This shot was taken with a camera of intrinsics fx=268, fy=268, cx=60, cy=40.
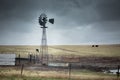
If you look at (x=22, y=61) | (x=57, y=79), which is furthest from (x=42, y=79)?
(x=22, y=61)

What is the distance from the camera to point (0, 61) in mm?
53000

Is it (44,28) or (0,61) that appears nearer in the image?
(0,61)

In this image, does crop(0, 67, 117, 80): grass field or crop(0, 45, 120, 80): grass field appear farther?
crop(0, 45, 120, 80): grass field

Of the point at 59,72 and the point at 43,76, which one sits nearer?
the point at 43,76

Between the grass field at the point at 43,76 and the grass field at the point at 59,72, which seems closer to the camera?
the grass field at the point at 43,76

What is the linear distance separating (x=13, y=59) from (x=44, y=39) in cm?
1127

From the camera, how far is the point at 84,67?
172 feet

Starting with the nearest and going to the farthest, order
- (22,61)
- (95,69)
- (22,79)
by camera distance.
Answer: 1. (22,79)
2. (95,69)
3. (22,61)

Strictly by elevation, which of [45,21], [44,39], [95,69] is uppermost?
[45,21]

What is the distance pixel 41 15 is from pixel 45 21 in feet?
5.62

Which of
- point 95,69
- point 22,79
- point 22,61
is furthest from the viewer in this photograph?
point 22,61

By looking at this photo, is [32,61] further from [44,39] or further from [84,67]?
[84,67]

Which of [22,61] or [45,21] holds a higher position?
[45,21]

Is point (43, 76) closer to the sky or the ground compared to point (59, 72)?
closer to the sky
